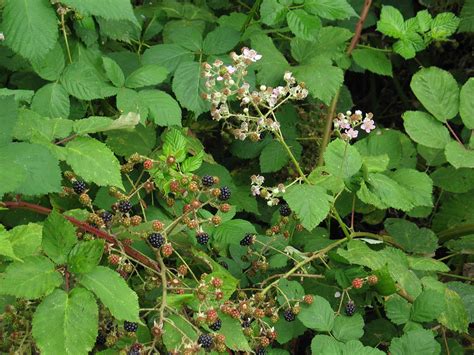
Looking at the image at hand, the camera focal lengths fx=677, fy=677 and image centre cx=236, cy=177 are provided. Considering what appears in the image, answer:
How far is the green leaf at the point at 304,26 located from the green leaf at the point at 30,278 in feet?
3.72

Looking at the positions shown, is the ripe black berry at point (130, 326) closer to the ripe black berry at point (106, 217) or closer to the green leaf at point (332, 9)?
the ripe black berry at point (106, 217)

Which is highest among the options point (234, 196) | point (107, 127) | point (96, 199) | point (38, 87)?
point (107, 127)

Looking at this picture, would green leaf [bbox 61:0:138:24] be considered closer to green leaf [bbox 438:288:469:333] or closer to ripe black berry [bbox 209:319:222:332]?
ripe black berry [bbox 209:319:222:332]

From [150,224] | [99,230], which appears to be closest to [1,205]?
[99,230]

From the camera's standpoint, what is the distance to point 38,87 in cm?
A: 229

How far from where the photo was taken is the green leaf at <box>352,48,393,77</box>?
254cm

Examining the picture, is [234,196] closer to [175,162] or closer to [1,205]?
[175,162]

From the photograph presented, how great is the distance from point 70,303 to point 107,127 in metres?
0.52

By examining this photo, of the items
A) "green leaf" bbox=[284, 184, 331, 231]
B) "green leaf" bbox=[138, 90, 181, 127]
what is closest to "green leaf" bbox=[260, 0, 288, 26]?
"green leaf" bbox=[138, 90, 181, 127]

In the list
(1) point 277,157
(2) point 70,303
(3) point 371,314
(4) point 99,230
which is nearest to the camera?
(2) point 70,303

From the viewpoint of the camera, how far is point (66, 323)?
138cm

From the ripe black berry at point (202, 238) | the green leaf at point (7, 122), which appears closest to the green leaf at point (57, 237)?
the green leaf at point (7, 122)

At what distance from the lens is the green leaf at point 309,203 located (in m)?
1.75

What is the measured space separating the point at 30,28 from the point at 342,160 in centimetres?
95
